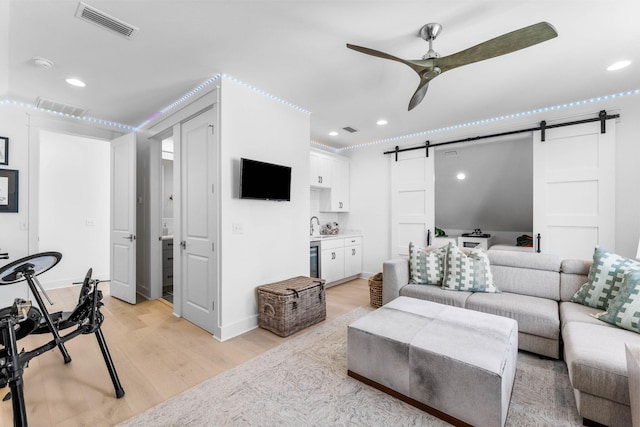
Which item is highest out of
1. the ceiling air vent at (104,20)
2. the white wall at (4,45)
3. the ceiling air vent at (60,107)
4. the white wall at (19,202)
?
the ceiling air vent at (104,20)

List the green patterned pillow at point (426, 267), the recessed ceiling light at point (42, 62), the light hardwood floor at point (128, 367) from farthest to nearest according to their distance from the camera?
the green patterned pillow at point (426, 267)
the recessed ceiling light at point (42, 62)
the light hardwood floor at point (128, 367)

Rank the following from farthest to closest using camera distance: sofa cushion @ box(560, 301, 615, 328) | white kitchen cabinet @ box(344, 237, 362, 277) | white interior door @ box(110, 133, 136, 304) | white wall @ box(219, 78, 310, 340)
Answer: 1. white kitchen cabinet @ box(344, 237, 362, 277)
2. white interior door @ box(110, 133, 136, 304)
3. white wall @ box(219, 78, 310, 340)
4. sofa cushion @ box(560, 301, 615, 328)

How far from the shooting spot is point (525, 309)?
2387 millimetres

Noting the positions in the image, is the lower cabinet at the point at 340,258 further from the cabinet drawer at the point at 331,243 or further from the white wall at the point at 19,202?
the white wall at the point at 19,202

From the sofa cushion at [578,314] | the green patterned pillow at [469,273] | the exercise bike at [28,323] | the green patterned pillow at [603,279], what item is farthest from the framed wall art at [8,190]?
the green patterned pillow at [603,279]

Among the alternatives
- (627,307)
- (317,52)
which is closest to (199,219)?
(317,52)

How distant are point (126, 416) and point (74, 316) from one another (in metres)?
0.77

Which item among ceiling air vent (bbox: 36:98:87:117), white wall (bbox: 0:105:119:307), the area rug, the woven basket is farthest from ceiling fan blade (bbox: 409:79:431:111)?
white wall (bbox: 0:105:119:307)

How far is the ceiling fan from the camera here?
1566 mm

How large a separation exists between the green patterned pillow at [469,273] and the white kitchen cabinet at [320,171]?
2.52 meters

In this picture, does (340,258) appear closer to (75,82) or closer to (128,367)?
(128,367)

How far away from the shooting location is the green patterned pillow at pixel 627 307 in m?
1.89

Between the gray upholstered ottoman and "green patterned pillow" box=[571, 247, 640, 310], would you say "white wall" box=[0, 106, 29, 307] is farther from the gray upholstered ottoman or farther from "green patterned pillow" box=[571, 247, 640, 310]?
"green patterned pillow" box=[571, 247, 640, 310]

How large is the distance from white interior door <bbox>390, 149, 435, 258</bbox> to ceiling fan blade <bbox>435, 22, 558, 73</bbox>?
270 centimetres
